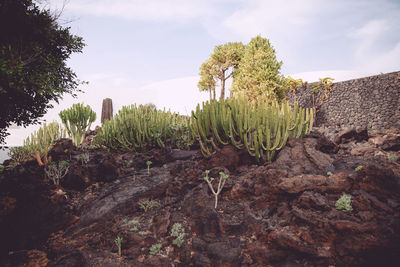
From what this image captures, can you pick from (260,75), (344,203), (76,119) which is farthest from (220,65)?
(344,203)

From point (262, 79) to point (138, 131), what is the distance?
10359mm

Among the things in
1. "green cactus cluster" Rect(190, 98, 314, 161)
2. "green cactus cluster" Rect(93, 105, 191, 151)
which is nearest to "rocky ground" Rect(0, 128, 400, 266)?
"green cactus cluster" Rect(190, 98, 314, 161)

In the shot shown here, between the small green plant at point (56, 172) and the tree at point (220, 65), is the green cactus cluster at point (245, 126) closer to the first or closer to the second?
the small green plant at point (56, 172)

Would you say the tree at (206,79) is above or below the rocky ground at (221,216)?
above

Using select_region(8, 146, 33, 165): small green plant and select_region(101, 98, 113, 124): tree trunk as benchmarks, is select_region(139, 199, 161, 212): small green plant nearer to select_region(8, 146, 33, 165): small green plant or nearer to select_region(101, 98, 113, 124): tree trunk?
select_region(8, 146, 33, 165): small green plant

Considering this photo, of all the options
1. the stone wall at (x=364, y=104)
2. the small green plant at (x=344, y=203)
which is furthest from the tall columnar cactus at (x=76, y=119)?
the stone wall at (x=364, y=104)

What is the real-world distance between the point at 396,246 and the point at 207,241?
1.98 metres

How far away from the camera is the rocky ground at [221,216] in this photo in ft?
8.36

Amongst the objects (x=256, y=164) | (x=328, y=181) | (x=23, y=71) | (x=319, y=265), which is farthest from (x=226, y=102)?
(x=23, y=71)

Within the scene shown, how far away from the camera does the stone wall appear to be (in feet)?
40.7

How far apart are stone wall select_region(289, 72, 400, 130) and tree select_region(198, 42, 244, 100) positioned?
13815mm

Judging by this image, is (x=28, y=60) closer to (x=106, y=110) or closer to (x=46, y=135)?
(x=46, y=135)

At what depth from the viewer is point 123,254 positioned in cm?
293

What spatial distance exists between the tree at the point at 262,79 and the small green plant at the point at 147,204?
439 inches
